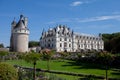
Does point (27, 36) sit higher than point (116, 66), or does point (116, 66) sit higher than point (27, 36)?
point (27, 36)

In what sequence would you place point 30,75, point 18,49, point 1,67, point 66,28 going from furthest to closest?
point 66,28 → point 18,49 → point 30,75 → point 1,67

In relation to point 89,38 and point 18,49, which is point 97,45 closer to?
point 89,38

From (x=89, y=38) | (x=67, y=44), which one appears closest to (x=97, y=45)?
(x=89, y=38)

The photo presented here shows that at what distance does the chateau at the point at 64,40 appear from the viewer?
2744 inches

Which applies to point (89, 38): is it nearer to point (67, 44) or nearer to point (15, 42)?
point (67, 44)

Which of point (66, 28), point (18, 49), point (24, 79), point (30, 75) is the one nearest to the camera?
point (24, 79)

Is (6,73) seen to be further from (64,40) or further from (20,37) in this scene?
(64,40)

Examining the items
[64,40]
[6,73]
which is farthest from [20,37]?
[6,73]

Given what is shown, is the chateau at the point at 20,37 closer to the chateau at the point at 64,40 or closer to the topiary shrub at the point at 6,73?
the chateau at the point at 64,40

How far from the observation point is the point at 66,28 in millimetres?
72375

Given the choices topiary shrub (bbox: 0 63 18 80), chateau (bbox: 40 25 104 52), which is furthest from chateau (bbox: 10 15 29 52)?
topiary shrub (bbox: 0 63 18 80)

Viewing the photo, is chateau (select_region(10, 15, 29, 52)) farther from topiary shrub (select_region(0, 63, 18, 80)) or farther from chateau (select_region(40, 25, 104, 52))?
topiary shrub (select_region(0, 63, 18, 80))

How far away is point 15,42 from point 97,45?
31.4m

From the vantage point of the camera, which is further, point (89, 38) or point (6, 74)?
point (89, 38)
